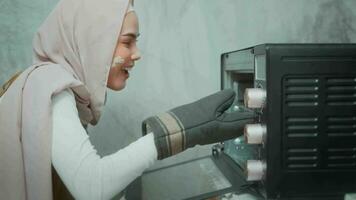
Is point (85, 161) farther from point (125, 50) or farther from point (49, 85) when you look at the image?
point (125, 50)

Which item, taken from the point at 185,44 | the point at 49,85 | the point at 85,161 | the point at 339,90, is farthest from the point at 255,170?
the point at 185,44

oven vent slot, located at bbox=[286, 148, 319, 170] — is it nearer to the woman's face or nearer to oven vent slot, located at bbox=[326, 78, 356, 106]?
oven vent slot, located at bbox=[326, 78, 356, 106]

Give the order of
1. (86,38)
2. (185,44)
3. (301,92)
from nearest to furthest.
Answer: (301,92) → (86,38) → (185,44)

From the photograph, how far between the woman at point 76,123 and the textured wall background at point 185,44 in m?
0.47

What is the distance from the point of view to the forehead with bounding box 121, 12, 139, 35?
2.63 feet

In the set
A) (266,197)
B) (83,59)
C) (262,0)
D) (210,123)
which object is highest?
(262,0)

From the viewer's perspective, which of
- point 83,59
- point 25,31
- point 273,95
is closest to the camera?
point 273,95

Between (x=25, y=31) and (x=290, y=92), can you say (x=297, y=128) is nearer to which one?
(x=290, y=92)

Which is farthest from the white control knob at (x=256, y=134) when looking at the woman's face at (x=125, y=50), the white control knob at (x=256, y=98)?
the woman's face at (x=125, y=50)

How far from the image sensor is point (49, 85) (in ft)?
2.21

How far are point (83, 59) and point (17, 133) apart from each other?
210 millimetres

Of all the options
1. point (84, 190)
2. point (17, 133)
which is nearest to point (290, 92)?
point (84, 190)

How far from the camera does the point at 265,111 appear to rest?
0.62m

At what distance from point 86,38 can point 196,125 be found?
1.03 ft
